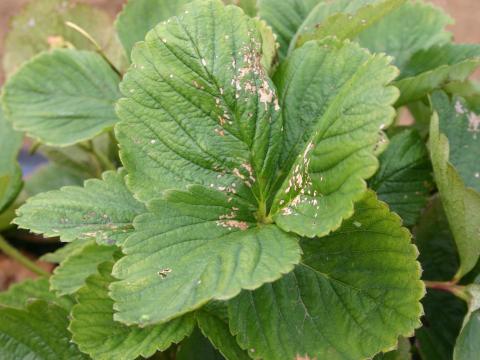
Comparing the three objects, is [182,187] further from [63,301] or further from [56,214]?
[63,301]

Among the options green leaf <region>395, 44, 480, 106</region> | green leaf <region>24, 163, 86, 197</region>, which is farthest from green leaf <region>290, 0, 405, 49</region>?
green leaf <region>24, 163, 86, 197</region>

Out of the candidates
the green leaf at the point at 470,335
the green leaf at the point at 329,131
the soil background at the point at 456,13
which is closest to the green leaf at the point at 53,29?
the green leaf at the point at 329,131

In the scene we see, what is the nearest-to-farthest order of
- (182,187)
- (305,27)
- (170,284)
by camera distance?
(170,284) → (182,187) → (305,27)

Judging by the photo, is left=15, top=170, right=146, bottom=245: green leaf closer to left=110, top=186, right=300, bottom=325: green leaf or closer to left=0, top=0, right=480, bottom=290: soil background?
left=110, top=186, right=300, bottom=325: green leaf

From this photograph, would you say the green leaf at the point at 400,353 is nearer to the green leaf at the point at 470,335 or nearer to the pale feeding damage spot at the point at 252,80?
the green leaf at the point at 470,335

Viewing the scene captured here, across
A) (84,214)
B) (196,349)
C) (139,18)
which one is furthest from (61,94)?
(196,349)

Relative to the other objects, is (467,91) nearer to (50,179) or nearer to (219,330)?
(219,330)

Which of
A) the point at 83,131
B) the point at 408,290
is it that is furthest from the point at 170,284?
the point at 83,131
